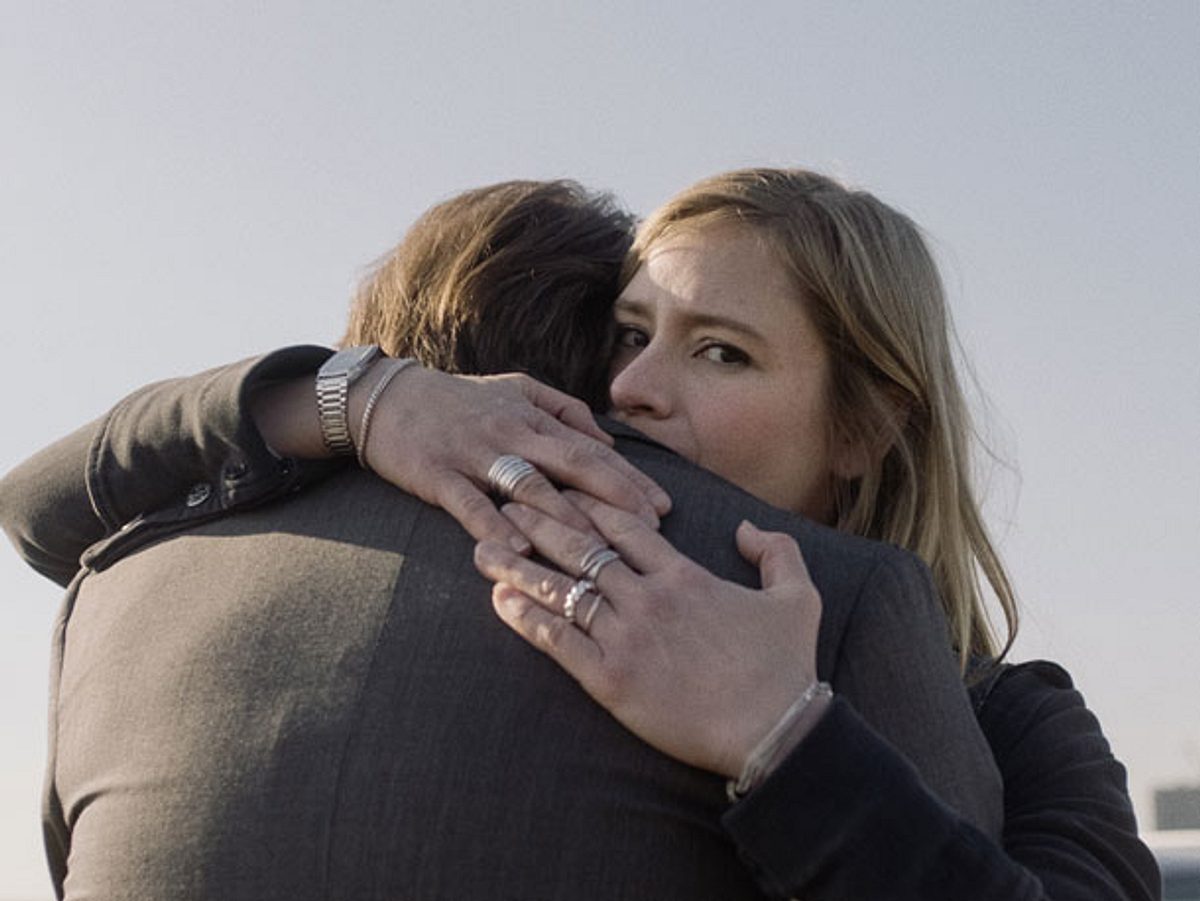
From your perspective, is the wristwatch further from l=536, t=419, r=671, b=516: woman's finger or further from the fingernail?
the fingernail

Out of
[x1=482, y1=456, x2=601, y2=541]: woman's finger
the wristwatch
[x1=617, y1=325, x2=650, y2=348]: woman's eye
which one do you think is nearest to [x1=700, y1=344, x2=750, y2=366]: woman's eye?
[x1=617, y1=325, x2=650, y2=348]: woman's eye

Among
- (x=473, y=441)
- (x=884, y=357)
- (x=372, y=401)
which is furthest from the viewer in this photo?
(x=884, y=357)

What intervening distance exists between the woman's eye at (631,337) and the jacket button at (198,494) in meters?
0.86

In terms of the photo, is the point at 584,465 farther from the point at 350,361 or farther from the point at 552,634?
the point at 350,361

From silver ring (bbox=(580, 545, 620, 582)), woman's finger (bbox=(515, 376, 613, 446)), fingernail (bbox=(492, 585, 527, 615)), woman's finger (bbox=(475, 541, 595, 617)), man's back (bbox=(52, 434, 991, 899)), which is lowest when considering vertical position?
man's back (bbox=(52, 434, 991, 899))

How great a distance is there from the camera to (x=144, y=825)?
2.26 m

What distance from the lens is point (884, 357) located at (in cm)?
343

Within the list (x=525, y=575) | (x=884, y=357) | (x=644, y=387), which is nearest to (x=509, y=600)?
(x=525, y=575)

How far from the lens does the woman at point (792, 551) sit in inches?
81.9

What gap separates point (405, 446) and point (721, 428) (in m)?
0.86

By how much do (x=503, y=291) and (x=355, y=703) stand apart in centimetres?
94

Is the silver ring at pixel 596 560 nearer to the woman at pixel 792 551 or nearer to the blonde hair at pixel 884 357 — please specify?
the woman at pixel 792 551

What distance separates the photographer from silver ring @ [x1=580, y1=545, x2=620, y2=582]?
7.34 ft

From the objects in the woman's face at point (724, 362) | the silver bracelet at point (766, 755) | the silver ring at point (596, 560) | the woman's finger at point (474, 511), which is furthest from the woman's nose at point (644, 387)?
the silver bracelet at point (766, 755)
